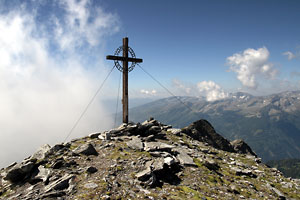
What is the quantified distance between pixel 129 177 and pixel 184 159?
5.97 metres

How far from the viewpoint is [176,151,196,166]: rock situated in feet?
46.2

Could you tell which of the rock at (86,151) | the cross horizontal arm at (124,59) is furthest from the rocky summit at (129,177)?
the cross horizontal arm at (124,59)

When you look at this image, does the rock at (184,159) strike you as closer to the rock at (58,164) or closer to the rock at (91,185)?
the rock at (91,185)

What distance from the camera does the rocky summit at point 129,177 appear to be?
9531mm

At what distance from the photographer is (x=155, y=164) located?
12.5 meters

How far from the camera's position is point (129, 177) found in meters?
11.0

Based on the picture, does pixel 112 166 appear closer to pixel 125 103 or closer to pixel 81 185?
pixel 81 185

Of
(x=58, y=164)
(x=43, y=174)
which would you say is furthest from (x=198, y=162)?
(x=43, y=174)

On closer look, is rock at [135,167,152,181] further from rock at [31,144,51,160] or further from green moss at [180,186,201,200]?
rock at [31,144,51,160]

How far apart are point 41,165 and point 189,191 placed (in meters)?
10.9

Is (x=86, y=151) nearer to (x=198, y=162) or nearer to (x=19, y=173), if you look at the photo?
(x=19, y=173)

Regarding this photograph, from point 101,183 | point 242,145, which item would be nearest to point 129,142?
point 101,183

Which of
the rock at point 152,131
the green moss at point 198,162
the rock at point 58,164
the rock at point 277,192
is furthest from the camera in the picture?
the rock at point 152,131

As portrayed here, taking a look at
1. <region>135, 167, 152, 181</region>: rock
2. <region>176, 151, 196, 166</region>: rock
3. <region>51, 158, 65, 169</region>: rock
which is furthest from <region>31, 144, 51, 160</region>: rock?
<region>176, 151, 196, 166</region>: rock
